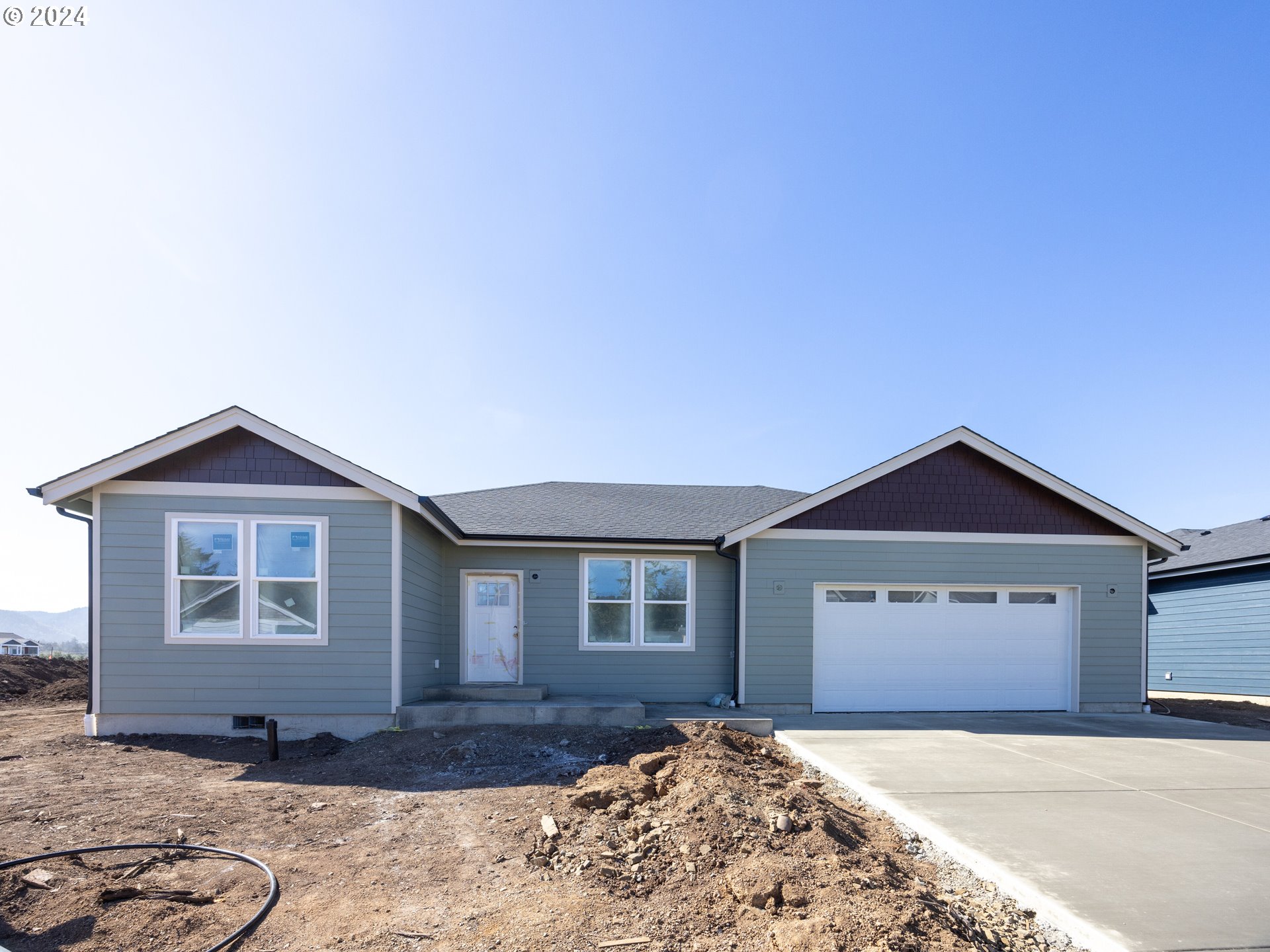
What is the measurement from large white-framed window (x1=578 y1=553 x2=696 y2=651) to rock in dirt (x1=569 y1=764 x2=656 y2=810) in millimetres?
4787

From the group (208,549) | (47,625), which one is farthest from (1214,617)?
(47,625)

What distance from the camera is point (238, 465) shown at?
9.33 m

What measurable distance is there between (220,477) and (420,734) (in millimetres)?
4191

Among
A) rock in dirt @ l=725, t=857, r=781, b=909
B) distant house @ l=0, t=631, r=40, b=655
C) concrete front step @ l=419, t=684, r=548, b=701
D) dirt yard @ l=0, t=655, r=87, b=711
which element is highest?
rock in dirt @ l=725, t=857, r=781, b=909

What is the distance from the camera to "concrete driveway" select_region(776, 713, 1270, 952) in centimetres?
374

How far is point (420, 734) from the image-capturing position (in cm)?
905

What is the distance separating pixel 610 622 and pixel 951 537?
5827 mm

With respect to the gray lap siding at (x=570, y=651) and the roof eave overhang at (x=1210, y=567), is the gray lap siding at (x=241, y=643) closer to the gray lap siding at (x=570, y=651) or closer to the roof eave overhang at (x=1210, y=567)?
the gray lap siding at (x=570, y=651)

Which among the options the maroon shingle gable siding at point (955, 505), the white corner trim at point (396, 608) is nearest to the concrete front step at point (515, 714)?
the white corner trim at point (396, 608)

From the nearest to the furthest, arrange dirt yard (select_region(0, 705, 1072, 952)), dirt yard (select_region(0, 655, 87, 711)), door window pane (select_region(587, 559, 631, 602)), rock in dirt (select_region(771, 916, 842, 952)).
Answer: rock in dirt (select_region(771, 916, 842, 952)) → dirt yard (select_region(0, 705, 1072, 952)) → door window pane (select_region(587, 559, 631, 602)) → dirt yard (select_region(0, 655, 87, 711))

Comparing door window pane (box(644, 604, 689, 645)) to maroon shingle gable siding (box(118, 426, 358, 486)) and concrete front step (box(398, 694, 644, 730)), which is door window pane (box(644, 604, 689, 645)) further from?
maroon shingle gable siding (box(118, 426, 358, 486))

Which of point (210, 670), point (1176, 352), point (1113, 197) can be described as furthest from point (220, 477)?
point (1176, 352)

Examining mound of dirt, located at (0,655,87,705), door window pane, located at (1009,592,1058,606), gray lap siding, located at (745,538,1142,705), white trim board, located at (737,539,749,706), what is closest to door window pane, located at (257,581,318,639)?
white trim board, located at (737,539,749,706)

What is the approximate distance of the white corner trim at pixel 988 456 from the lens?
1152 cm
